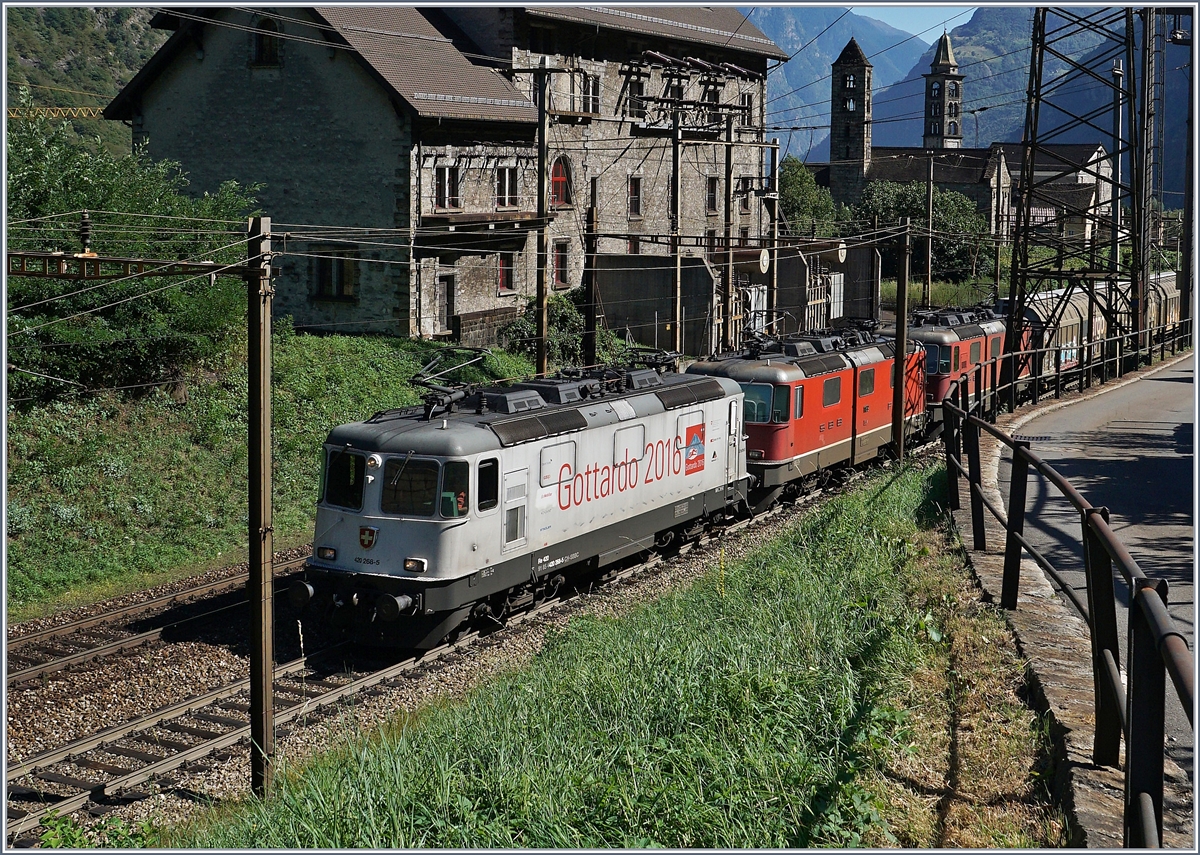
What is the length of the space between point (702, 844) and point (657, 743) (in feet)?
3.85

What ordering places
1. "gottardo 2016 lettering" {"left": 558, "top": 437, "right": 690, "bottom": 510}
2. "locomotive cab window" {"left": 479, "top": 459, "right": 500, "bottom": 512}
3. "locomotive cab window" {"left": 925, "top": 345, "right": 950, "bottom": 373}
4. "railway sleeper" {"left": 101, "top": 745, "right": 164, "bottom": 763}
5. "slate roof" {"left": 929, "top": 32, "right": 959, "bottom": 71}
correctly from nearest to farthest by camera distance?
1. "railway sleeper" {"left": 101, "top": 745, "right": 164, "bottom": 763}
2. "locomotive cab window" {"left": 479, "top": 459, "right": 500, "bottom": 512}
3. "gottardo 2016 lettering" {"left": 558, "top": 437, "right": 690, "bottom": 510}
4. "locomotive cab window" {"left": 925, "top": 345, "right": 950, "bottom": 373}
5. "slate roof" {"left": 929, "top": 32, "right": 959, "bottom": 71}

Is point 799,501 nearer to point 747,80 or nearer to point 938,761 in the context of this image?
point 938,761

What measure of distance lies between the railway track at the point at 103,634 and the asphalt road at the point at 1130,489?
1047cm

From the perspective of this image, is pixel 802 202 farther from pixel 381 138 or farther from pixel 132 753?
pixel 132 753

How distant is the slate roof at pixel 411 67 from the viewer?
103 feet

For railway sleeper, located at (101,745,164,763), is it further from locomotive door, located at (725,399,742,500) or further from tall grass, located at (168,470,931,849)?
locomotive door, located at (725,399,742,500)

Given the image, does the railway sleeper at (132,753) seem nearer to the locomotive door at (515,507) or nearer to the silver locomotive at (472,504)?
the silver locomotive at (472,504)

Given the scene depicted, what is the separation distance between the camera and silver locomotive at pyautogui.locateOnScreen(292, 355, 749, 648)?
45.5ft

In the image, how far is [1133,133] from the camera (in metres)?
29.6

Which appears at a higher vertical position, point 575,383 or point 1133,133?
point 1133,133

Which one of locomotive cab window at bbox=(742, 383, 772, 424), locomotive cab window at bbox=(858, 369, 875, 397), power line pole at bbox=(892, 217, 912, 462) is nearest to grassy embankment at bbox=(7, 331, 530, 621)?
locomotive cab window at bbox=(742, 383, 772, 424)

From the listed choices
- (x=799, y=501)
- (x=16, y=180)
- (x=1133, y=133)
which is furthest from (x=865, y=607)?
(x=1133, y=133)

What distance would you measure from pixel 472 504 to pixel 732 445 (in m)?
7.41

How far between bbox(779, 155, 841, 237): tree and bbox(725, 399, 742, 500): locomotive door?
56498mm
